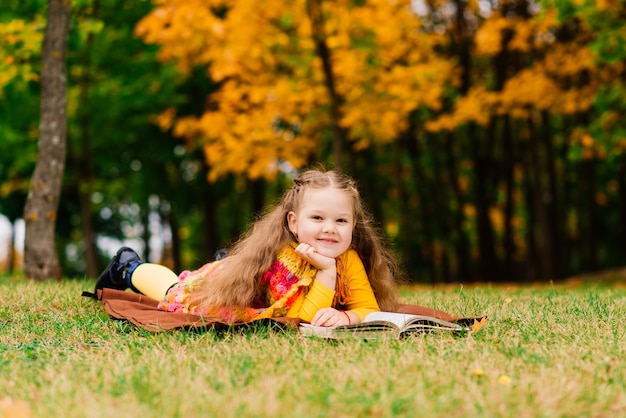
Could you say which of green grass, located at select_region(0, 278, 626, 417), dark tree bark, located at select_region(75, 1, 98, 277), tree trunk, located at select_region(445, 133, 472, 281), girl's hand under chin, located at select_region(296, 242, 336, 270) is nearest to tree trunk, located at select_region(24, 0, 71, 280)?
green grass, located at select_region(0, 278, 626, 417)

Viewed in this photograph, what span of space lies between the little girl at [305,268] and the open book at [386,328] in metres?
0.17

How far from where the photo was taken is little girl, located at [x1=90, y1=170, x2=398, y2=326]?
13.3 feet

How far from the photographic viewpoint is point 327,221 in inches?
161

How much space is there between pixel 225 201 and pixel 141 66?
7234 mm

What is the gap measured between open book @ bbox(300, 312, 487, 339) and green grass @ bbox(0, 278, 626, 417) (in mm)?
92

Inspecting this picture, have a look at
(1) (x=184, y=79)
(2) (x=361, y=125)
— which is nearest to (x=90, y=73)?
(1) (x=184, y=79)

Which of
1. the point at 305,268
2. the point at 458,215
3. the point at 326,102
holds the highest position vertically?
the point at 326,102

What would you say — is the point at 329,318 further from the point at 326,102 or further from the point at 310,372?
the point at 326,102

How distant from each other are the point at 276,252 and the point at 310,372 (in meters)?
1.44

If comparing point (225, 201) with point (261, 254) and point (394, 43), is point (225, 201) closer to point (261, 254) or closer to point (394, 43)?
point (394, 43)

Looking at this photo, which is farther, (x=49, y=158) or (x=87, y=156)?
(x=87, y=156)

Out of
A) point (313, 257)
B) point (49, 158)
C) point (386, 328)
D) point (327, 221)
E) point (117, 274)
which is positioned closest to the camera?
point (386, 328)

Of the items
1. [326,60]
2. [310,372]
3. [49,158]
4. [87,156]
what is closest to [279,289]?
[310,372]

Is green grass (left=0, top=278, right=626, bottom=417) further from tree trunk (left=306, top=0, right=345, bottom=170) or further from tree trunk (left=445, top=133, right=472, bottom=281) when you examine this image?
tree trunk (left=445, top=133, right=472, bottom=281)
